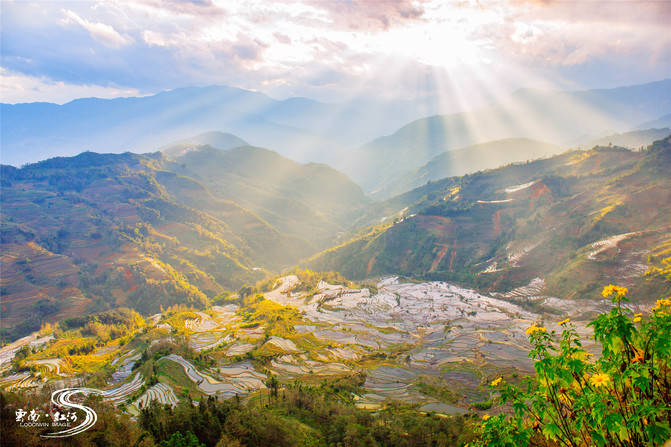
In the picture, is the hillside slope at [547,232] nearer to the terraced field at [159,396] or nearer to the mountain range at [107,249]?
the mountain range at [107,249]

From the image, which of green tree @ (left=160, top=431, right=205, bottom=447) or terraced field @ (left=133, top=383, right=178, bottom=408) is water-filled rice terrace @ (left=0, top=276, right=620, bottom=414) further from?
green tree @ (left=160, top=431, right=205, bottom=447)

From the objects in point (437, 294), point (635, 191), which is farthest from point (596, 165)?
point (437, 294)

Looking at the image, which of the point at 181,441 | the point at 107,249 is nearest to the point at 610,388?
the point at 181,441

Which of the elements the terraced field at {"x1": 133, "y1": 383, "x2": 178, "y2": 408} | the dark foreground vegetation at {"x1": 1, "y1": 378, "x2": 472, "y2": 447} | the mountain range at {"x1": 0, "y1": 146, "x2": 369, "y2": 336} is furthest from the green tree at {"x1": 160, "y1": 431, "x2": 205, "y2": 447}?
the mountain range at {"x1": 0, "y1": 146, "x2": 369, "y2": 336}

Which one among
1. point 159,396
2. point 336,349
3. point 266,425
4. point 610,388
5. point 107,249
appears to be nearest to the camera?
point 610,388

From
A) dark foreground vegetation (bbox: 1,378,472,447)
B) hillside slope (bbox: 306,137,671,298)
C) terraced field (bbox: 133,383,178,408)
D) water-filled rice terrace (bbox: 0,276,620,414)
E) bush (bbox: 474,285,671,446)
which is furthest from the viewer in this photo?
hillside slope (bbox: 306,137,671,298)

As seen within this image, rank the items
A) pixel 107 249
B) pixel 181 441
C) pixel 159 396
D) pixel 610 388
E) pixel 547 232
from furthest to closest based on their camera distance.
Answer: pixel 107 249 → pixel 547 232 → pixel 159 396 → pixel 181 441 → pixel 610 388

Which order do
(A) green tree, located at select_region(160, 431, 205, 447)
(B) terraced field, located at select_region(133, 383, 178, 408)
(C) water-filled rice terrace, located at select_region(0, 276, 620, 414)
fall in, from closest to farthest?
1. (A) green tree, located at select_region(160, 431, 205, 447)
2. (B) terraced field, located at select_region(133, 383, 178, 408)
3. (C) water-filled rice terrace, located at select_region(0, 276, 620, 414)

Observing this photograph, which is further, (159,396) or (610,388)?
(159,396)

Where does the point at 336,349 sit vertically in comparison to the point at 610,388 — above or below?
below

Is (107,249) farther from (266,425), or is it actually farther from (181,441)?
(181,441)
